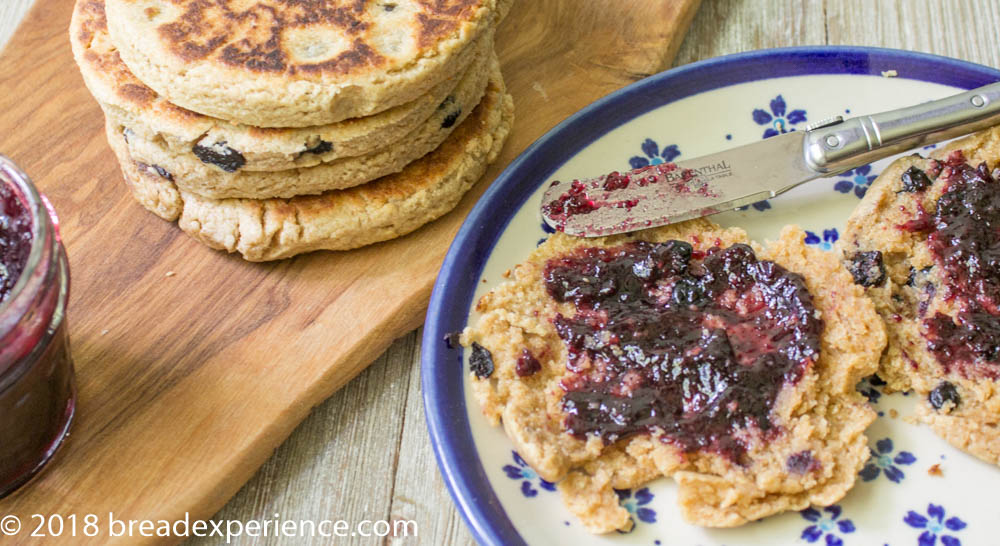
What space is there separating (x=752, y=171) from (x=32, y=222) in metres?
1.96

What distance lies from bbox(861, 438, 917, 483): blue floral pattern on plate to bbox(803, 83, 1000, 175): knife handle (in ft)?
2.76

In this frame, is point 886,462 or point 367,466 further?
point 367,466

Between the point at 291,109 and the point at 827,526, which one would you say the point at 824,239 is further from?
the point at 291,109

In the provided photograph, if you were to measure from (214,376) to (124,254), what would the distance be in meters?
0.54

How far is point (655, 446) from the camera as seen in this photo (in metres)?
2.32

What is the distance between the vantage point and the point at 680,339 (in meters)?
2.45

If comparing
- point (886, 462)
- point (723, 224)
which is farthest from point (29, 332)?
point (886, 462)

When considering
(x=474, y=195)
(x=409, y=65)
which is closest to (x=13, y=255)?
(x=409, y=65)

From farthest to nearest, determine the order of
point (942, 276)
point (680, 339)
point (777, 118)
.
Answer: point (777, 118) → point (942, 276) → point (680, 339)

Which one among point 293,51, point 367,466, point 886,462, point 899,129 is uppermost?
point 293,51

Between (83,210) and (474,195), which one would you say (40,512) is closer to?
Result: (83,210)

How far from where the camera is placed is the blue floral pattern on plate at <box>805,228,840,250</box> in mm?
2832

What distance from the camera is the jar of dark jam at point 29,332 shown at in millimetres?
2094

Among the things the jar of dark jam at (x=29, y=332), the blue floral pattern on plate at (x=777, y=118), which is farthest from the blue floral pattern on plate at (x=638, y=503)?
the jar of dark jam at (x=29, y=332)
